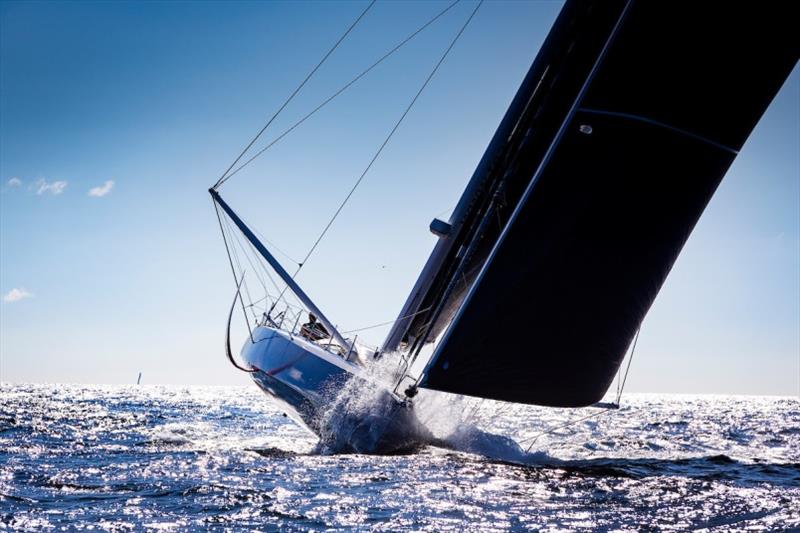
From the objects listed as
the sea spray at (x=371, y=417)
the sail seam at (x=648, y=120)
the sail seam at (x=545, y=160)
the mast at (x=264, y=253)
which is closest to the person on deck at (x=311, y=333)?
the mast at (x=264, y=253)

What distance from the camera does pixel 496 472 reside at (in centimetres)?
646

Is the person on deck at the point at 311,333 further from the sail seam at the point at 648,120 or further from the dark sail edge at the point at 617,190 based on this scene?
the sail seam at the point at 648,120

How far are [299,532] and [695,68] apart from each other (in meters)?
5.35

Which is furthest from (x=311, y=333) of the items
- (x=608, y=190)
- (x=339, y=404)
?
(x=608, y=190)

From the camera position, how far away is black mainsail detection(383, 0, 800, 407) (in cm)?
583

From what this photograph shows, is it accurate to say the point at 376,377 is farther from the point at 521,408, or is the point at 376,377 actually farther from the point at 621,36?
the point at 521,408

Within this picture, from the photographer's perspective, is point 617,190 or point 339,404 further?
point 339,404

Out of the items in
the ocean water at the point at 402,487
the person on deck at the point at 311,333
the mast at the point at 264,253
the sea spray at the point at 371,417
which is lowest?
the ocean water at the point at 402,487

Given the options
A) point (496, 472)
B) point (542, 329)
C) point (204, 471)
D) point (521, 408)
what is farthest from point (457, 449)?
point (521, 408)

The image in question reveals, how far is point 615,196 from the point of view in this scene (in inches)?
242

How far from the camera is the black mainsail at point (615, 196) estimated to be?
5832 millimetres

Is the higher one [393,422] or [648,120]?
[648,120]

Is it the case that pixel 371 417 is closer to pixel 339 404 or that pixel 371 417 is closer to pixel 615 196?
pixel 339 404

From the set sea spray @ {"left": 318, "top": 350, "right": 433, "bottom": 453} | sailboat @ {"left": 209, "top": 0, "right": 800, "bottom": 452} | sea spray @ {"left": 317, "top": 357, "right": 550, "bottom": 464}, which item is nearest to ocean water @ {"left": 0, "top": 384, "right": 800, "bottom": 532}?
sea spray @ {"left": 317, "top": 357, "right": 550, "bottom": 464}
